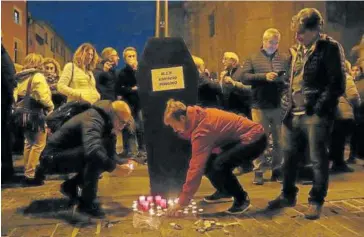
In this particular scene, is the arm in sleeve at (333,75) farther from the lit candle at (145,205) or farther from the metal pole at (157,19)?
the lit candle at (145,205)

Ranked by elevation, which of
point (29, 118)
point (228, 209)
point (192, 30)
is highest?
point (192, 30)

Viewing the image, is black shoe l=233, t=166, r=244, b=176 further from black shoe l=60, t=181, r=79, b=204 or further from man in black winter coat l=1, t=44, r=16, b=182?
man in black winter coat l=1, t=44, r=16, b=182

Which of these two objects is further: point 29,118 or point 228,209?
point 29,118

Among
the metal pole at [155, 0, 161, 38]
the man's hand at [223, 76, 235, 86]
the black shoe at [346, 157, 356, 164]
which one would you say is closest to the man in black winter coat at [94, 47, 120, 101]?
the metal pole at [155, 0, 161, 38]

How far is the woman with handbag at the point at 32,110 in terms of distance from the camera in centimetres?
260

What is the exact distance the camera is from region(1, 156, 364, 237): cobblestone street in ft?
7.38

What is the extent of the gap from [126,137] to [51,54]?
1.75 ft

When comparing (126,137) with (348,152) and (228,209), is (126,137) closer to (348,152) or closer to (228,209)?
(228,209)

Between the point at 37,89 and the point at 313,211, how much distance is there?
1.52 m

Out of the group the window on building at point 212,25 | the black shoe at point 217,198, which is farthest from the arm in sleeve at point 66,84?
the black shoe at point 217,198

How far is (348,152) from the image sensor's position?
257 cm

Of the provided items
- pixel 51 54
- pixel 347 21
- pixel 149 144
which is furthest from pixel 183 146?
pixel 347 21

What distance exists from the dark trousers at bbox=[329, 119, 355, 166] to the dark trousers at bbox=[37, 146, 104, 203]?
112 cm

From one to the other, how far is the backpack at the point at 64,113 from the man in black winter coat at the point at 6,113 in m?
0.21
